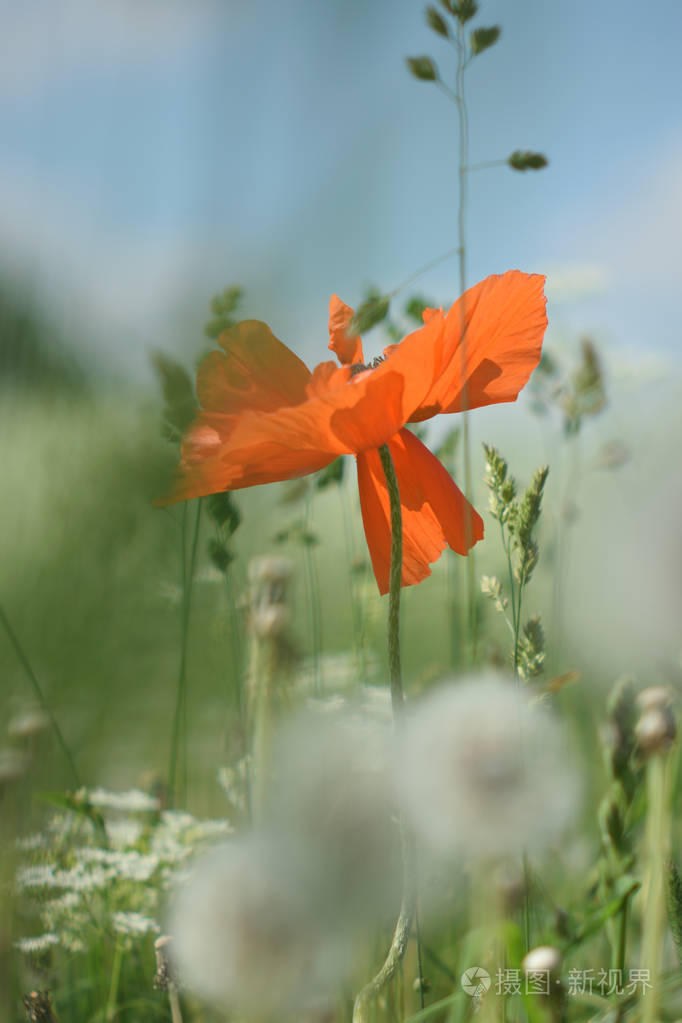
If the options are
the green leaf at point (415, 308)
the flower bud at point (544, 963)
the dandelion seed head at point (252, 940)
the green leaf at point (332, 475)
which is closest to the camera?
the dandelion seed head at point (252, 940)

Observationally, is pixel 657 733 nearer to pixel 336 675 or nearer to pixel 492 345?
pixel 492 345

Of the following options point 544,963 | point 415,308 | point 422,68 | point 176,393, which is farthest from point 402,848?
point 415,308

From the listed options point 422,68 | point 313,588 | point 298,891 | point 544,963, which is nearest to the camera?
point 298,891

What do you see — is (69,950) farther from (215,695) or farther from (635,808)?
(635,808)

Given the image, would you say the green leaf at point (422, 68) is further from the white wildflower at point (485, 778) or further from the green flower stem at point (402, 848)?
the white wildflower at point (485, 778)

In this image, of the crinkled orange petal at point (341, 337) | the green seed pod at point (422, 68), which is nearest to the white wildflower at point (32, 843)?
the crinkled orange petal at point (341, 337)

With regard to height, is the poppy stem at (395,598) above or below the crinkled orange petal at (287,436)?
below
